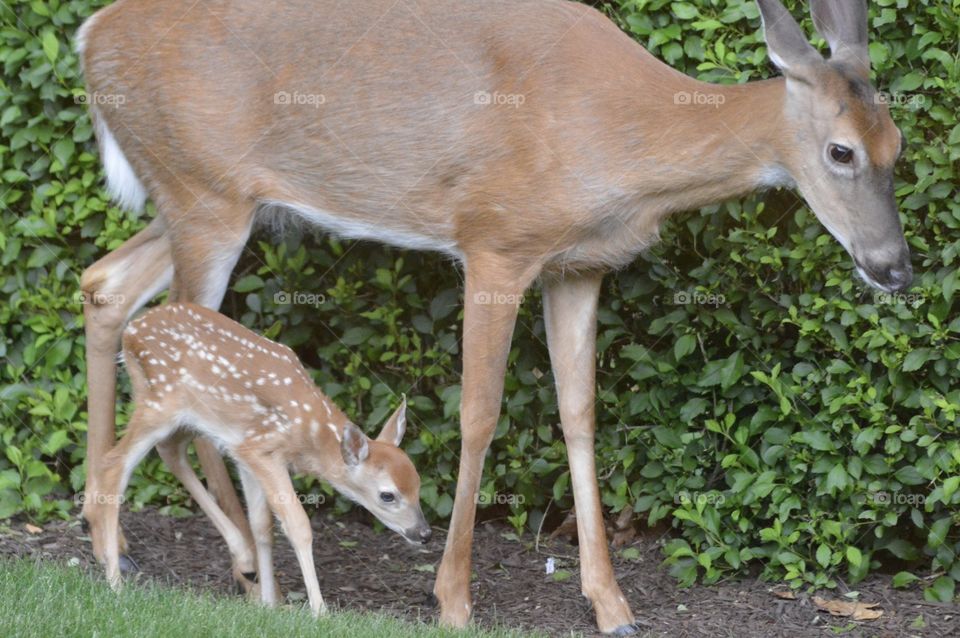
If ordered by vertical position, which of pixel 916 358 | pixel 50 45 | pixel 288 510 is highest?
pixel 50 45

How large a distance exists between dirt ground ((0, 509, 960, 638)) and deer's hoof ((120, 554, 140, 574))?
3.6 inches

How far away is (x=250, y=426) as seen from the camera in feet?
20.1

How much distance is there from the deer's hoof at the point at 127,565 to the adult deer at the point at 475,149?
521mm

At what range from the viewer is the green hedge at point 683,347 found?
630 cm

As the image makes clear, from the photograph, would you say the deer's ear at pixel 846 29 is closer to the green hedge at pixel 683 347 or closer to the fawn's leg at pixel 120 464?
the green hedge at pixel 683 347

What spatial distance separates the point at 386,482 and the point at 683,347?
1.62 m

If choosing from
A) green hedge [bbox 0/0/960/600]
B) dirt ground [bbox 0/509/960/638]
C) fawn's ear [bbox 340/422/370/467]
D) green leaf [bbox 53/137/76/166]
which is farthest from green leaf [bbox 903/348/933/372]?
green leaf [bbox 53/137/76/166]

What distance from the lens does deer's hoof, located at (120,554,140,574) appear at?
6.61 m

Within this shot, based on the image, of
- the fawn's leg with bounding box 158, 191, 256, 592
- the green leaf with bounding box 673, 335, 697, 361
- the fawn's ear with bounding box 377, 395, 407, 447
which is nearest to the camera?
the fawn's ear with bounding box 377, 395, 407, 447

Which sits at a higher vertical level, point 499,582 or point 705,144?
point 705,144

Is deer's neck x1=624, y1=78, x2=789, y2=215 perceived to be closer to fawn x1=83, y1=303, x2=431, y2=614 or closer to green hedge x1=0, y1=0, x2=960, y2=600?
green hedge x1=0, y1=0, x2=960, y2=600

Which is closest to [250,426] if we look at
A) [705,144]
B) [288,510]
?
[288,510]

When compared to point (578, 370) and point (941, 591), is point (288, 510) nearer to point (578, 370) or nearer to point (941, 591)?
point (578, 370)

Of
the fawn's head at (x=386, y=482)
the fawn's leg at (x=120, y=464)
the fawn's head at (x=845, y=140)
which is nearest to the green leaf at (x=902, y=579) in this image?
the fawn's head at (x=845, y=140)
